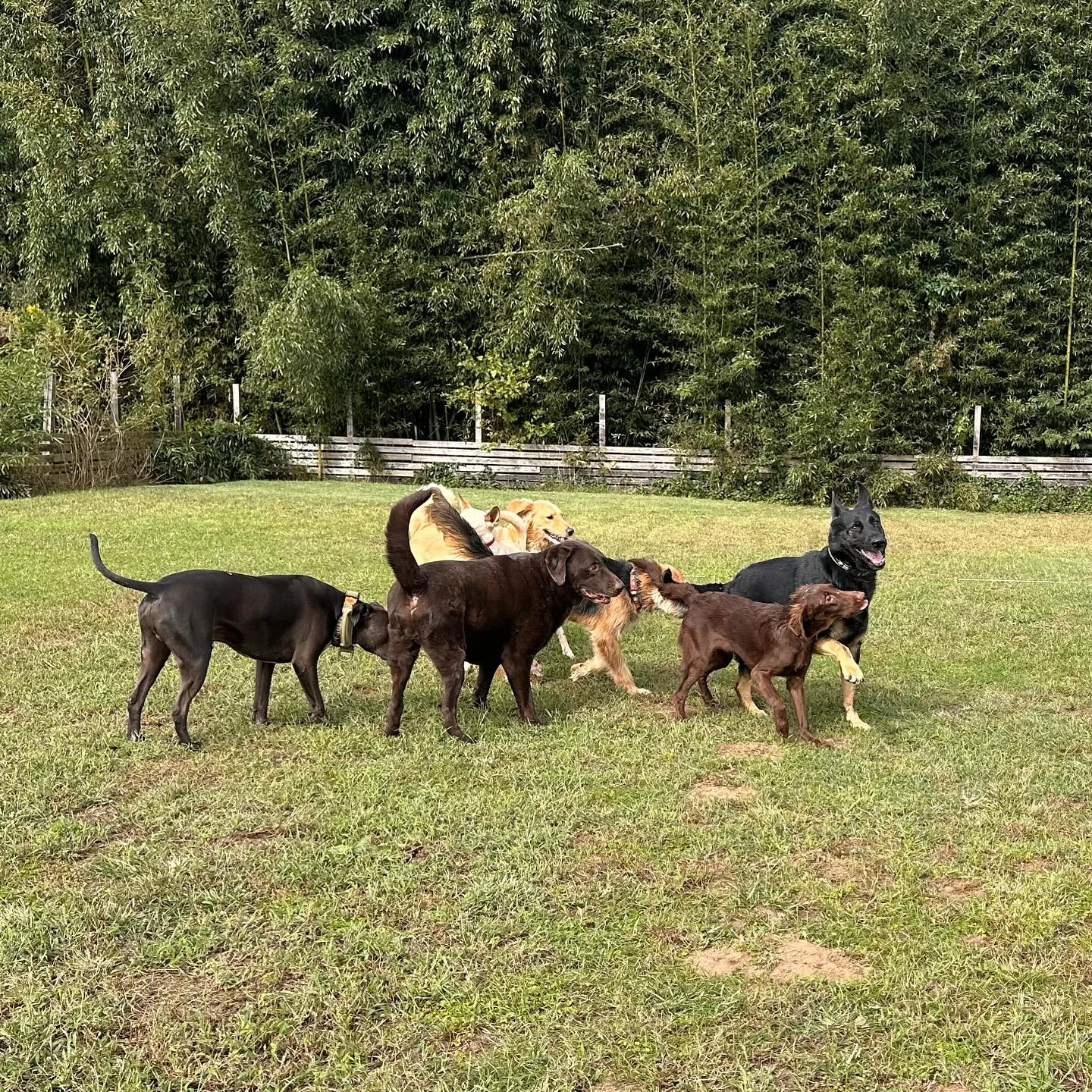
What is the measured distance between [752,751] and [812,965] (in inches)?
65.8

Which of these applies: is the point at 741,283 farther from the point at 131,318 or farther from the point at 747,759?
the point at 747,759

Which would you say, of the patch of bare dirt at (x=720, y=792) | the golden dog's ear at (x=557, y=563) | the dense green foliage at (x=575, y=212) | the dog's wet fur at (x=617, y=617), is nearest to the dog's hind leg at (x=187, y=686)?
the golden dog's ear at (x=557, y=563)

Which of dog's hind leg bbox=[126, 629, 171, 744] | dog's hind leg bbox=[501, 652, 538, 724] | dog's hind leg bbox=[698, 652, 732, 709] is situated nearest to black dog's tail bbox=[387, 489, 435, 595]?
dog's hind leg bbox=[501, 652, 538, 724]

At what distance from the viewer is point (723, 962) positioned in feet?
8.24

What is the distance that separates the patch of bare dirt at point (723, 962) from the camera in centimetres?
246

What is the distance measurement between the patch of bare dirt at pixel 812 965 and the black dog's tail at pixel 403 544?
2.14m

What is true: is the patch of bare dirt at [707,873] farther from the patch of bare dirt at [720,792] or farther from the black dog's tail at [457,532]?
the black dog's tail at [457,532]

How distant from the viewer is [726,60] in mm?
15938

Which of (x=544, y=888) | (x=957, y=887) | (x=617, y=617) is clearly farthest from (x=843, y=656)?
(x=544, y=888)

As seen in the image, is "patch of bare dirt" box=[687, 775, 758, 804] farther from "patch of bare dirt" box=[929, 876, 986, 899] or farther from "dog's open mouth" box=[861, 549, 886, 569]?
"dog's open mouth" box=[861, 549, 886, 569]

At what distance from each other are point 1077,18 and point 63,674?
1632cm

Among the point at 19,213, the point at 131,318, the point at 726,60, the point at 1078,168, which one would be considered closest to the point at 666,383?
the point at 726,60

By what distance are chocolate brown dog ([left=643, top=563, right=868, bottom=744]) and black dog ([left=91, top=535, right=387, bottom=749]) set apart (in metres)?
1.36

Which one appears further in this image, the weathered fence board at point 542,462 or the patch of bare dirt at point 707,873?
the weathered fence board at point 542,462
